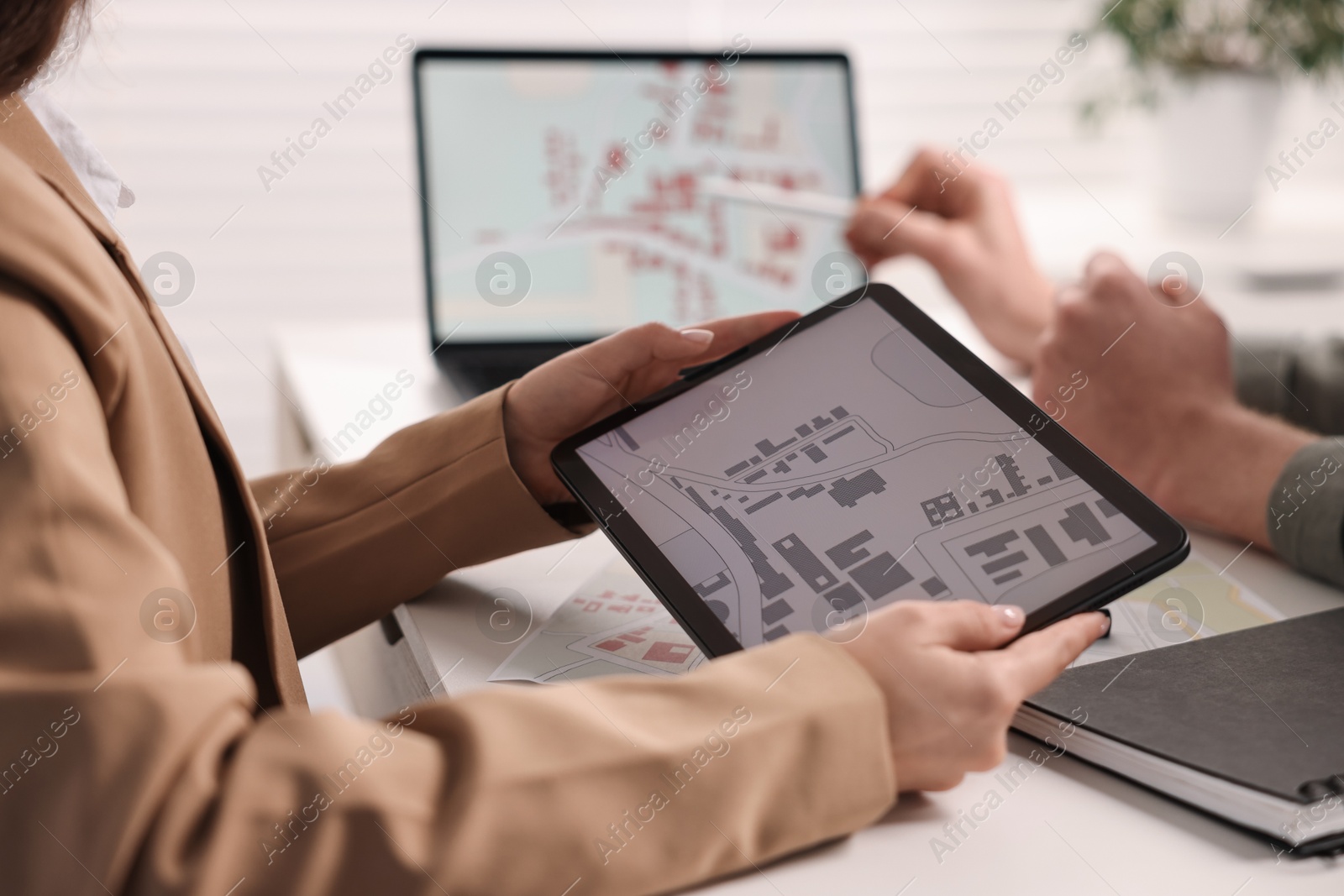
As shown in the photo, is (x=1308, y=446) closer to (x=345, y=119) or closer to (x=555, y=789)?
(x=555, y=789)

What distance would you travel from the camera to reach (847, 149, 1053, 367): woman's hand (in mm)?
1197

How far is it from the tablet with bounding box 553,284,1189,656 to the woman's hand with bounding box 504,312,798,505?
0.03m

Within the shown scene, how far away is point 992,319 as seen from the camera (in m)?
1.21

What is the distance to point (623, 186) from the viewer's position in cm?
132

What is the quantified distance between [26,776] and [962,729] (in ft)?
1.19

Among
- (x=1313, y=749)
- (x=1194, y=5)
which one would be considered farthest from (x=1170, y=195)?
(x=1313, y=749)

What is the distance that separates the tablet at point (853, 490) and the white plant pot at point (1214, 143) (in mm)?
1665

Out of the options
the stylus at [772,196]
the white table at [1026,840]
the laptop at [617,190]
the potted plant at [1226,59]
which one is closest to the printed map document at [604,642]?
the white table at [1026,840]

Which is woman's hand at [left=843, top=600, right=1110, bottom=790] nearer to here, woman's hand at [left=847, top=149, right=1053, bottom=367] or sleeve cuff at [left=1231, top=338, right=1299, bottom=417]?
sleeve cuff at [left=1231, top=338, right=1299, bottom=417]

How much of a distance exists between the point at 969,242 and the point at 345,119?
140 centimetres

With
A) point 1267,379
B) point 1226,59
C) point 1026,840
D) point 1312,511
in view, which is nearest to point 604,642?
point 1026,840

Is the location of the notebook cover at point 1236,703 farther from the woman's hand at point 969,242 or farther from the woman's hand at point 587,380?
the woman's hand at point 969,242

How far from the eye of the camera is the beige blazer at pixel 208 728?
0.37 metres

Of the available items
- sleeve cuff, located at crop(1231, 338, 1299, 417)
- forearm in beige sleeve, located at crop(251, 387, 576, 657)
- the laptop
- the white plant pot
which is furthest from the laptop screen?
the white plant pot
